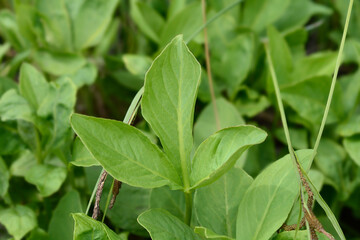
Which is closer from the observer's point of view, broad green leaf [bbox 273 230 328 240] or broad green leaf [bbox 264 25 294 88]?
broad green leaf [bbox 273 230 328 240]

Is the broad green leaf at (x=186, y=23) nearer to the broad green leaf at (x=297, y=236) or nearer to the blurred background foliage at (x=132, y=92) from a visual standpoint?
the blurred background foliage at (x=132, y=92)

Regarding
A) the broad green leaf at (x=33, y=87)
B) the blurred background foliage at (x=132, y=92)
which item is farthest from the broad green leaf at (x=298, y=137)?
the broad green leaf at (x=33, y=87)

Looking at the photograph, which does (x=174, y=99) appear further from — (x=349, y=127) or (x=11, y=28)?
(x=11, y=28)

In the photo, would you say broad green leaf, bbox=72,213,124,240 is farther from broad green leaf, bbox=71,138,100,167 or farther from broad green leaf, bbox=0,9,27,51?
broad green leaf, bbox=0,9,27,51

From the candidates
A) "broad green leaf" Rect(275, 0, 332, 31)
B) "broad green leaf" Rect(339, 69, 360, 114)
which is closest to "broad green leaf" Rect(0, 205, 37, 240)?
"broad green leaf" Rect(339, 69, 360, 114)

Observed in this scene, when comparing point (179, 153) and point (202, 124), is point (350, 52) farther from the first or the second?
point (179, 153)

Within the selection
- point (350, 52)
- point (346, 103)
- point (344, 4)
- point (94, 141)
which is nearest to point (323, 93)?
point (346, 103)

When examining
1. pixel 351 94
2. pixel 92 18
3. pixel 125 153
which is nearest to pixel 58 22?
pixel 92 18
